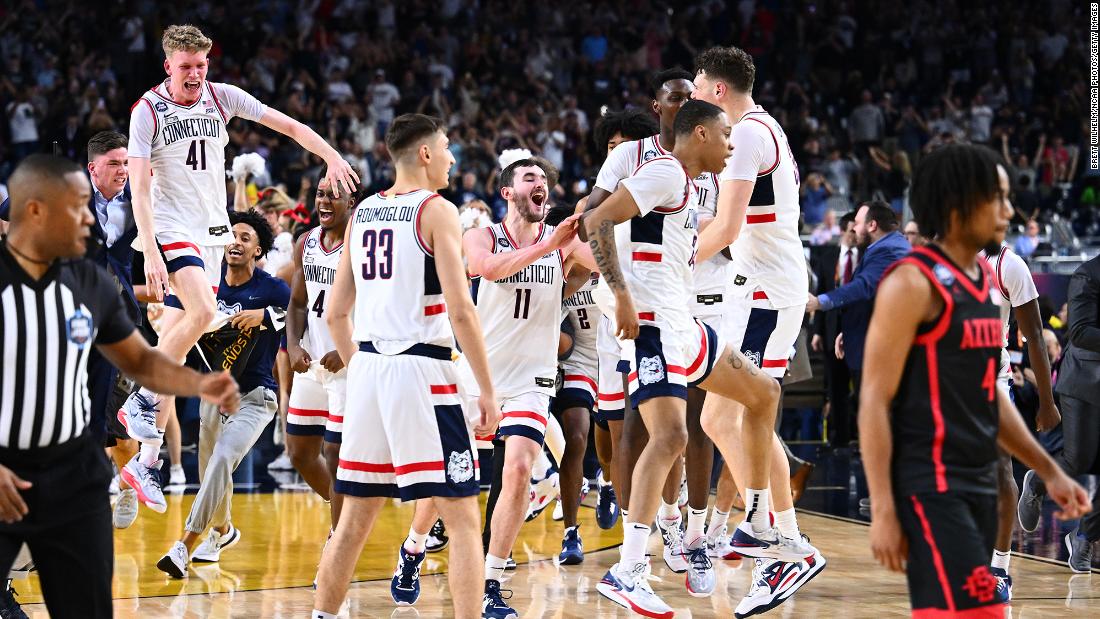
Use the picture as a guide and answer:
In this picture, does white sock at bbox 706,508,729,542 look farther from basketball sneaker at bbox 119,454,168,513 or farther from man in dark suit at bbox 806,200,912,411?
basketball sneaker at bbox 119,454,168,513

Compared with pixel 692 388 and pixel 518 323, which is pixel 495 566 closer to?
pixel 518 323

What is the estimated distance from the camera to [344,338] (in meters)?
6.39

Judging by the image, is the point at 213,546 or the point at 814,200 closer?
the point at 213,546

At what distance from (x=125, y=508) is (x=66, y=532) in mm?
5046

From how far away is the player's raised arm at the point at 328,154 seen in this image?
805cm

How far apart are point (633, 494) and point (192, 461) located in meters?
7.97

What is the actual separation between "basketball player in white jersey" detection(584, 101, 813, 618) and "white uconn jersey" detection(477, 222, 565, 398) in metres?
0.67

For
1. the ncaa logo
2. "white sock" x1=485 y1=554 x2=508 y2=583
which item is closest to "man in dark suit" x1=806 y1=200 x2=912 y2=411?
"white sock" x1=485 y1=554 x2=508 y2=583

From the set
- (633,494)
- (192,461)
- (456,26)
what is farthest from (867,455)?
(456,26)

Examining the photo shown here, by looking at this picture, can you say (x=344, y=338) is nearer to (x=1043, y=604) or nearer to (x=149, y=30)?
(x=1043, y=604)

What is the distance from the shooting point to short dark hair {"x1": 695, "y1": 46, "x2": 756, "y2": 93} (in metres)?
7.79

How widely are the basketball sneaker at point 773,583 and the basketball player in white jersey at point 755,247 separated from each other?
0.28 ft

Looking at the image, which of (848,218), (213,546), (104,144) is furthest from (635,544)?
(848,218)

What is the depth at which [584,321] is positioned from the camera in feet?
31.6
